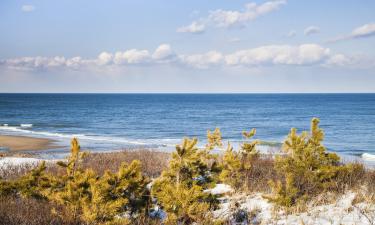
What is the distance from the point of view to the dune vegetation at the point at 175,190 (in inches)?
263

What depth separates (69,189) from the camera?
6656 mm

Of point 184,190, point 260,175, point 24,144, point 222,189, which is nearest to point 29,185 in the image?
point 184,190

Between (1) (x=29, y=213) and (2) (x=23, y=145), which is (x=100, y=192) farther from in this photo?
(2) (x=23, y=145)

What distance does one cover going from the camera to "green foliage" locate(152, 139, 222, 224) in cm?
671

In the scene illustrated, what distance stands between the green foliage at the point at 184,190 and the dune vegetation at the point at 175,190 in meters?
0.02

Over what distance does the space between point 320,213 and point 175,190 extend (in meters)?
3.57

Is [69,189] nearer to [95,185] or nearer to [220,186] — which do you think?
[95,185]

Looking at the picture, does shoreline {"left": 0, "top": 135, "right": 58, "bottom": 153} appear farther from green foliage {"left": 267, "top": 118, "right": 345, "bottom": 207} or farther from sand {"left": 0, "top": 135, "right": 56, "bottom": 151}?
green foliage {"left": 267, "top": 118, "right": 345, "bottom": 207}

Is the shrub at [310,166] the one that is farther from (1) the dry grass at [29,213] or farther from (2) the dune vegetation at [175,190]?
(1) the dry grass at [29,213]

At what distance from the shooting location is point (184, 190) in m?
6.70

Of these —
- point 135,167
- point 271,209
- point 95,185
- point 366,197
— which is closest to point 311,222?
point 271,209

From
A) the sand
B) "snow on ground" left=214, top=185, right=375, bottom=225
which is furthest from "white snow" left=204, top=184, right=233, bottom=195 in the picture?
the sand

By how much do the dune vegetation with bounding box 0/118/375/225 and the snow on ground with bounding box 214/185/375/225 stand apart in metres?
0.08

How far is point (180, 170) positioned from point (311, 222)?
116 inches
